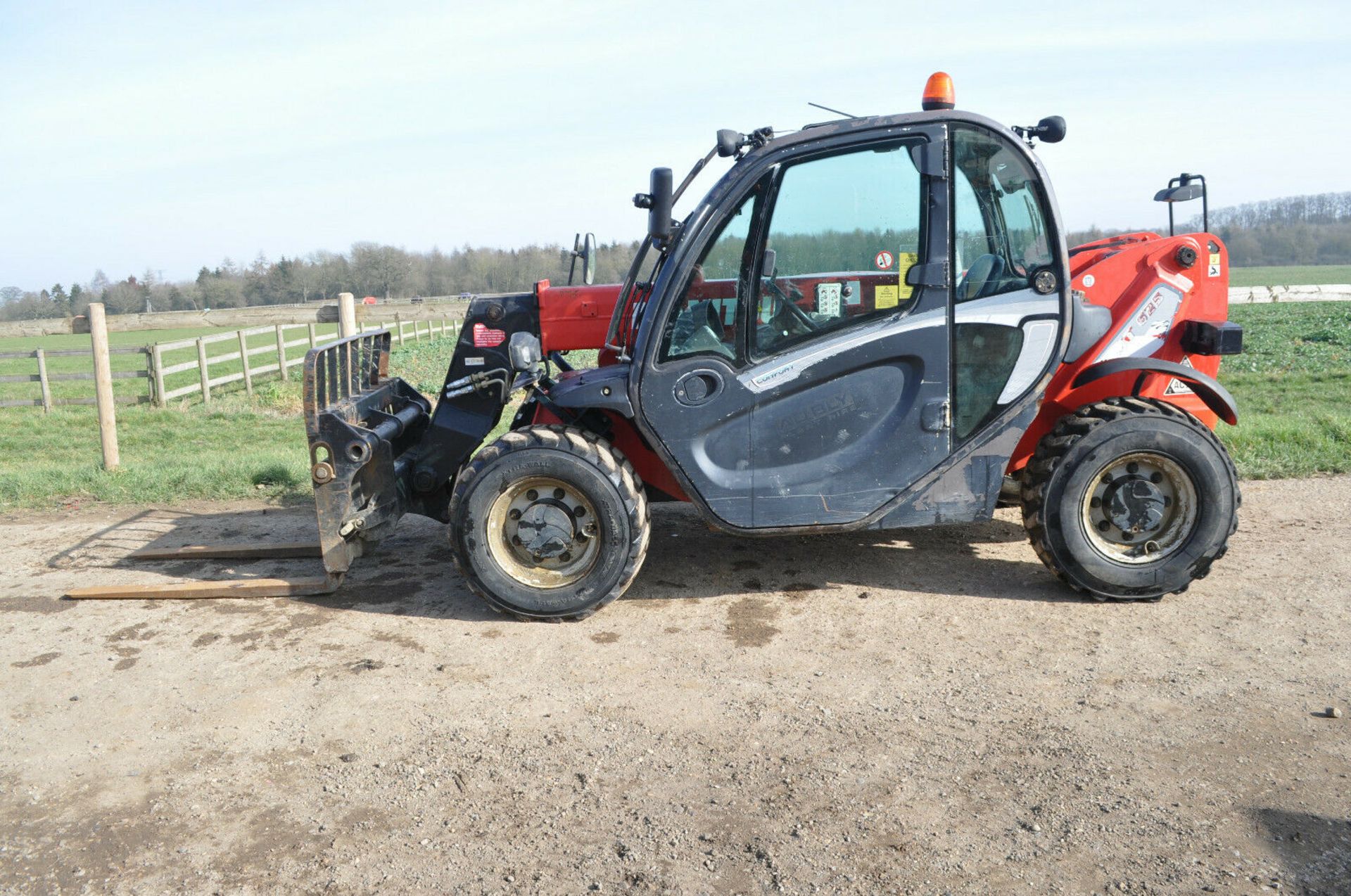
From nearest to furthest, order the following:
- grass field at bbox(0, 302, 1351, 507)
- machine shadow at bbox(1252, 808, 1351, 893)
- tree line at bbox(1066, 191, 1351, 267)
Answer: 1. machine shadow at bbox(1252, 808, 1351, 893)
2. grass field at bbox(0, 302, 1351, 507)
3. tree line at bbox(1066, 191, 1351, 267)

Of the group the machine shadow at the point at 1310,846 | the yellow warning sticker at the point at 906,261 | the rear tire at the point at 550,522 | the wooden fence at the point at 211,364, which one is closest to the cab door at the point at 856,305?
the yellow warning sticker at the point at 906,261

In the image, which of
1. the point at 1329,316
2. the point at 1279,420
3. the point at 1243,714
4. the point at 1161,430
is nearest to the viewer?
the point at 1243,714

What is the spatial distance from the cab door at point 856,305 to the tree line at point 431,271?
120 millimetres

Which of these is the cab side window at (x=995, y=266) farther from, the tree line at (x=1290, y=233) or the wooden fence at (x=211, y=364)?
the tree line at (x=1290, y=233)

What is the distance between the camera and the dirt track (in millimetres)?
3049

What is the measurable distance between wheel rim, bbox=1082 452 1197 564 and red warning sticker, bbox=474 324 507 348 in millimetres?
3288

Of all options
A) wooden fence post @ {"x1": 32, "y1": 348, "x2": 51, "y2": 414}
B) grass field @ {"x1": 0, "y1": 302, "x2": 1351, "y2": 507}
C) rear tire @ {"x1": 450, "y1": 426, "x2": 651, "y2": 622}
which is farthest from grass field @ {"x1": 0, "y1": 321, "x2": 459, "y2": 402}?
rear tire @ {"x1": 450, "y1": 426, "x2": 651, "y2": 622}

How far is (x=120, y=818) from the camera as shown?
3.40m

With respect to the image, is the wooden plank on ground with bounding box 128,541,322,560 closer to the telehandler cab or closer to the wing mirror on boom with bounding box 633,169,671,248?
the telehandler cab

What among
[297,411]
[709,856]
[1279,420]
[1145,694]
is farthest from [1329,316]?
[709,856]

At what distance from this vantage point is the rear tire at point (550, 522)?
501 cm

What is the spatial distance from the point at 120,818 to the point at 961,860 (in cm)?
277

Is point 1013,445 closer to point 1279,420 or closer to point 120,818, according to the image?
point 120,818

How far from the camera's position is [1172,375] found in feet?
17.2
